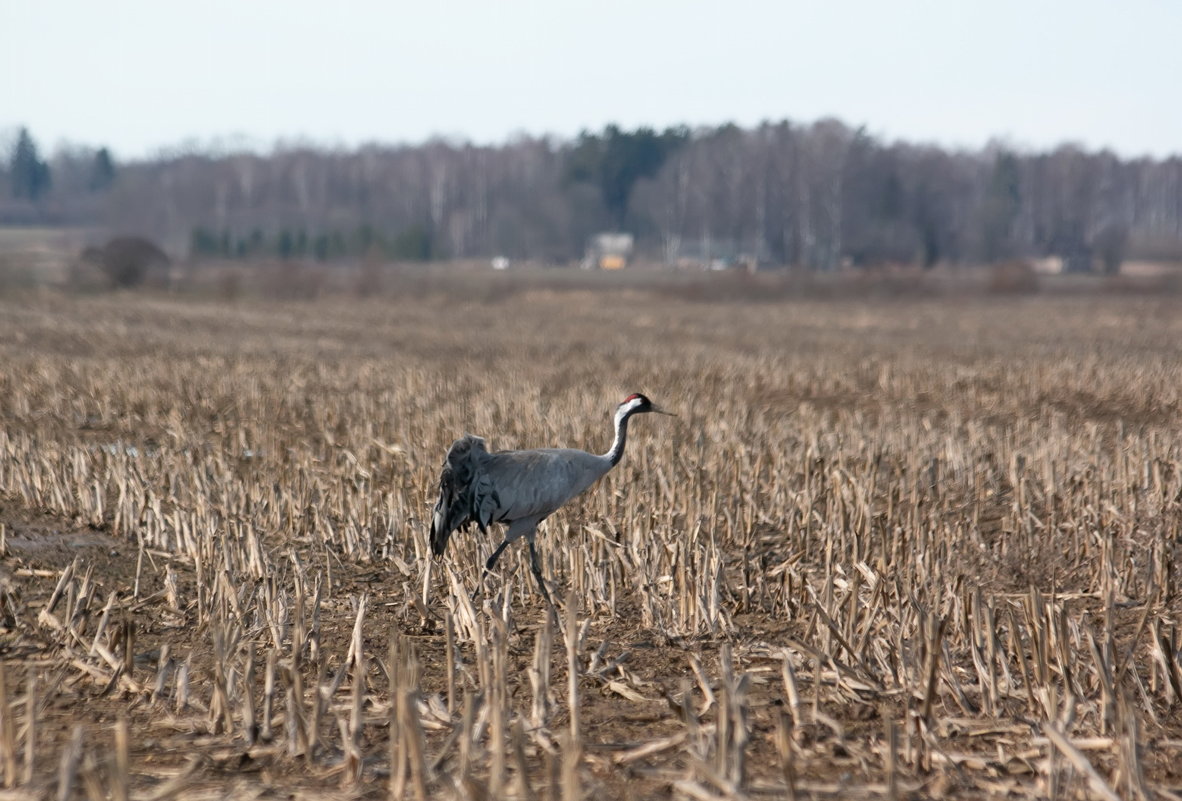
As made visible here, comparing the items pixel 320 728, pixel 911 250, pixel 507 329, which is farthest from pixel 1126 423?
pixel 911 250

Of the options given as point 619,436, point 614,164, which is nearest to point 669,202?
point 614,164

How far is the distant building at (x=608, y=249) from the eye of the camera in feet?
269

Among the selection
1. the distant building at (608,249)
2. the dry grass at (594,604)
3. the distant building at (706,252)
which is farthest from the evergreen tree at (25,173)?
the dry grass at (594,604)

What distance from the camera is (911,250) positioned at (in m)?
74.4

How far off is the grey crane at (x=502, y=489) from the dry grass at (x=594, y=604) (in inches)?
8.4

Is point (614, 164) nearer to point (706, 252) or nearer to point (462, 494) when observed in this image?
point (706, 252)

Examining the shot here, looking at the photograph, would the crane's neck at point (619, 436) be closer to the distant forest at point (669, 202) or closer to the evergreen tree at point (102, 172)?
the distant forest at point (669, 202)

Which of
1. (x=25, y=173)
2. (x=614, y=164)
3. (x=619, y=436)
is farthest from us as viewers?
(x=25, y=173)

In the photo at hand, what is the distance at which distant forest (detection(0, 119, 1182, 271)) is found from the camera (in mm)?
74375

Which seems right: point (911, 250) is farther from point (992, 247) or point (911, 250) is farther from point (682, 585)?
point (682, 585)

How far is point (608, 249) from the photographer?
277 feet

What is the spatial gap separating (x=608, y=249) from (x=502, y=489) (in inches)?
3108

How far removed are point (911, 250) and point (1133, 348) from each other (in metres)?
52.9

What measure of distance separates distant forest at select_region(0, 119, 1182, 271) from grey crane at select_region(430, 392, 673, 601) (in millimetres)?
60157
